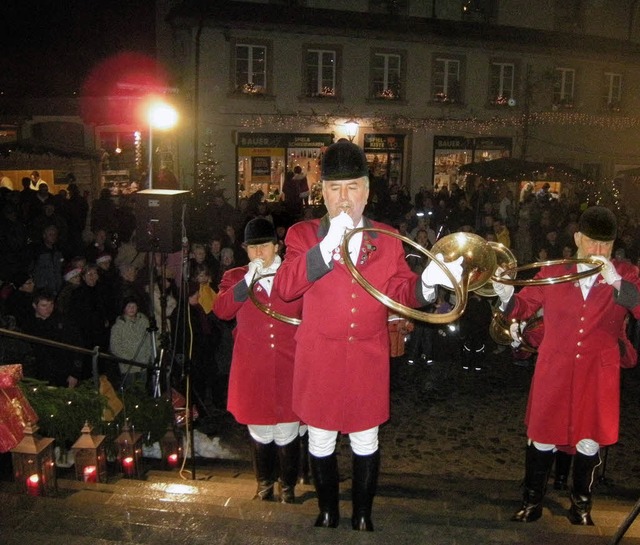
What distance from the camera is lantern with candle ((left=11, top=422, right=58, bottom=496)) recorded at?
4.27 m

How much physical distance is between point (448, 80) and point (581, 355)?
2052cm

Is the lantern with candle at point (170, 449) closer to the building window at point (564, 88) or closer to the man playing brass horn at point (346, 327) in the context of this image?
the man playing brass horn at point (346, 327)

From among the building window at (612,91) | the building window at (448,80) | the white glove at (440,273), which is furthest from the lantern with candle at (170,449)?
the building window at (612,91)

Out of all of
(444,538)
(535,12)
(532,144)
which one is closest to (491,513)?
(444,538)

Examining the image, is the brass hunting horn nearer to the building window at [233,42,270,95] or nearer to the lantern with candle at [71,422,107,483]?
the lantern with candle at [71,422,107,483]

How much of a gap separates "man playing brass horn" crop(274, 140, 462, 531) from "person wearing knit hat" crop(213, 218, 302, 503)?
78 centimetres

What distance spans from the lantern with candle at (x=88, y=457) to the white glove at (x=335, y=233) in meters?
2.95

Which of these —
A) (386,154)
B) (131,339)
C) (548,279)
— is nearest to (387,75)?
(386,154)

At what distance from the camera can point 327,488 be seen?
356cm

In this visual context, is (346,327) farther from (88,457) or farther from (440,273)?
(88,457)

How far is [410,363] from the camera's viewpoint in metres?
9.27

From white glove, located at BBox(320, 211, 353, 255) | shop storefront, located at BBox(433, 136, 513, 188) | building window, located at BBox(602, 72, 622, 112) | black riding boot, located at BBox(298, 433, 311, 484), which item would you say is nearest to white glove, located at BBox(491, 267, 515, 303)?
white glove, located at BBox(320, 211, 353, 255)

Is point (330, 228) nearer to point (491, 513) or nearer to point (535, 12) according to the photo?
point (491, 513)

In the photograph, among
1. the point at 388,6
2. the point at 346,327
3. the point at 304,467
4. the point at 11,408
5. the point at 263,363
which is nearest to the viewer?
the point at 346,327
